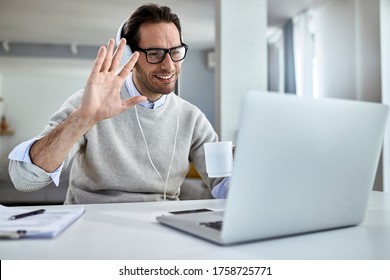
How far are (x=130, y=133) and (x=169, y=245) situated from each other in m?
0.77

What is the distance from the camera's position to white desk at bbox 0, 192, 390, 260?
54 centimetres

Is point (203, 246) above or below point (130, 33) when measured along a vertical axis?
below

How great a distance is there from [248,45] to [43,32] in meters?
2.92

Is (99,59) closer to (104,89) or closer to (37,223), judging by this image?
(104,89)

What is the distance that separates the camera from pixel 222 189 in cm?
120

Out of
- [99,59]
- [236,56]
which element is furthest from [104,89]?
[236,56]

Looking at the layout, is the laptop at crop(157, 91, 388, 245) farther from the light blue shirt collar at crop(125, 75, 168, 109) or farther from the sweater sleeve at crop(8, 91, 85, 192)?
the light blue shirt collar at crop(125, 75, 168, 109)

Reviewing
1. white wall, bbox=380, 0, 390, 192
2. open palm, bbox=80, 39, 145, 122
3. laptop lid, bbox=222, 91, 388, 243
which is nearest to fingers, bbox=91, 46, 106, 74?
open palm, bbox=80, 39, 145, 122

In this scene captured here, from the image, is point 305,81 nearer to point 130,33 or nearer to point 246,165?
point 130,33

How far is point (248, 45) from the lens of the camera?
370 cm

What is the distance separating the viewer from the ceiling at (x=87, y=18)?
423 centimetres

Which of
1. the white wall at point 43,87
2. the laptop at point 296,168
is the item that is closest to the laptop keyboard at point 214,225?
the laptop at point 296,168

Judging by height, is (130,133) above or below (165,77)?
below
